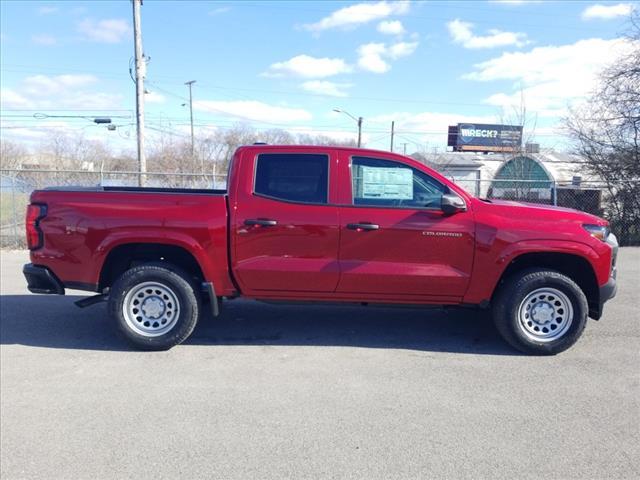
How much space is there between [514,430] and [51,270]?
4.47 metres

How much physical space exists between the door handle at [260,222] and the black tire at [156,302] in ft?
2.87

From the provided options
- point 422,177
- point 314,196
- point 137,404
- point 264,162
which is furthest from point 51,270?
point 422,177

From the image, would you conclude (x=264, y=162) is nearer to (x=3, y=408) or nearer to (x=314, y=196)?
(x=314, y=196)

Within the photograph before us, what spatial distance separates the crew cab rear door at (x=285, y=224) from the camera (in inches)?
192

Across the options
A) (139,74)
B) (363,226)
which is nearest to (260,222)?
(363,226)

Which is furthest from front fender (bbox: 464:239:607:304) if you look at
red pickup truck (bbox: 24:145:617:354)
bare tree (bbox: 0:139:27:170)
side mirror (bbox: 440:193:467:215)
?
bare tree (bbox: 0:139:27:170)

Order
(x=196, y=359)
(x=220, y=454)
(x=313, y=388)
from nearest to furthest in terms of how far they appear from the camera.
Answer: (x=220, y=454), (x=313, y=388), (x=196, y=359)

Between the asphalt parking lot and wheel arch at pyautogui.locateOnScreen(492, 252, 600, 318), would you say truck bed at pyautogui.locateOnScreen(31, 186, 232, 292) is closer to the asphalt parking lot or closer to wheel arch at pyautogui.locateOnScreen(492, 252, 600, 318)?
the asphalt parking lot

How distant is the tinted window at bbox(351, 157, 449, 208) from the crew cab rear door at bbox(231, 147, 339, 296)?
0.91 feet

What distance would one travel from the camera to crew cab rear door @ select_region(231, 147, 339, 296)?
192 inches

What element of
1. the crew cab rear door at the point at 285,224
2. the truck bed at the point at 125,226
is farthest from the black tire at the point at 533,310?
the truck bed at the point at 125,226

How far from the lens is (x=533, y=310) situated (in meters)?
4.95

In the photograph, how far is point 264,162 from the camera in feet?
16.6

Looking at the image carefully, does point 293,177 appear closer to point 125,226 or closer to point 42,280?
point 125,226
